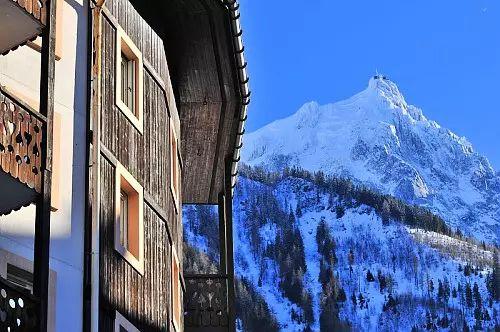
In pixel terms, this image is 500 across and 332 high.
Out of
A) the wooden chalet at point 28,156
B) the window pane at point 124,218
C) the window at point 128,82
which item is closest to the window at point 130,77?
the window at point 128,82

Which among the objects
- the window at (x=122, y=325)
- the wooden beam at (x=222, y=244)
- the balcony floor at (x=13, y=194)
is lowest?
the window at (x=122, y=325)

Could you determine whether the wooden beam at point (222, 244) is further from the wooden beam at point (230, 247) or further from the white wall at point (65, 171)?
the white wall at point (65, 171)

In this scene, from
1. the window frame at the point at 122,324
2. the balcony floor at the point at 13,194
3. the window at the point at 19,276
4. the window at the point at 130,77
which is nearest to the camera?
the balcony floor at the point at 13,194

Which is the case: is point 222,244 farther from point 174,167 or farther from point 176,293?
point 176,293

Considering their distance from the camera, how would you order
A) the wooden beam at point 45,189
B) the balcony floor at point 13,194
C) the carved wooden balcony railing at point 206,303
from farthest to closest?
the carved wooden balcony railing at point 206,303
the balcony floor at point 13,194
the wooden beam at point 45,189

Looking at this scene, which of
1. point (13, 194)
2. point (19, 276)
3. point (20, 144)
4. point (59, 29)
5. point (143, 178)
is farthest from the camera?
point (143, 178)

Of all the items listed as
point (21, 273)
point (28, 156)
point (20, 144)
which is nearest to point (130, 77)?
point (21, 273)

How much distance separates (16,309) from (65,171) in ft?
16.3

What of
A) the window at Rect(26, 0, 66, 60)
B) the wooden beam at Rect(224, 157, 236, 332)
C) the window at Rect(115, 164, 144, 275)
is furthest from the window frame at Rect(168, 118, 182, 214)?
the window at Rect(26, 0, 66, 60)

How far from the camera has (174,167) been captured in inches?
848

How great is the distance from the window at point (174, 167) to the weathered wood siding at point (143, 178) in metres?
0.31

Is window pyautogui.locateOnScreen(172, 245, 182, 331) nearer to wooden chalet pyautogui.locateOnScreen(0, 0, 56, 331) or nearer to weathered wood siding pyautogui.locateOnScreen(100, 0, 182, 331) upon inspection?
weathered wood siding pyautogui.locateOnScreen(100, 0, 182, 331)

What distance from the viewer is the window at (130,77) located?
1762 cm

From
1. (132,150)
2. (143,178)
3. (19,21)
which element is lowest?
(19,21)
